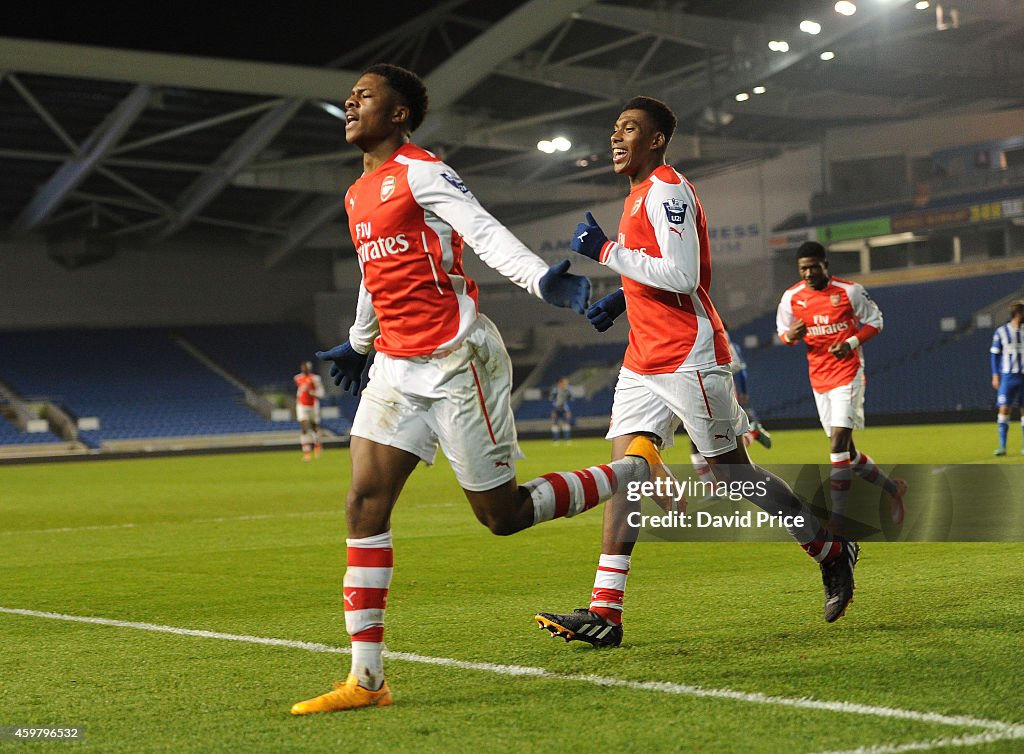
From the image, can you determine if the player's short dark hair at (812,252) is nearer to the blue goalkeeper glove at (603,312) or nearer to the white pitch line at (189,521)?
the white pitch line at (189,521)

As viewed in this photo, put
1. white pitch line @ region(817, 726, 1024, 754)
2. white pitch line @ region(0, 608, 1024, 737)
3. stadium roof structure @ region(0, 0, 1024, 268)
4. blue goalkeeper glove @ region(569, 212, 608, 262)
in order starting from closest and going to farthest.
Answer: white pitch line @ region(817, 726, 1024, 754), white pitch line @ region(0, 608, 1024, 737), blue goalkeeper glove @ region(569, 212, 608, 262), stadium roof structure @ region(0, 0, 1024, 268)

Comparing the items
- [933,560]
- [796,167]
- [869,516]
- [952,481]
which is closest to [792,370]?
[796,167]

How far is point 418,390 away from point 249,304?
161ft

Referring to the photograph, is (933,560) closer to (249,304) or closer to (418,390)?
(418,390)

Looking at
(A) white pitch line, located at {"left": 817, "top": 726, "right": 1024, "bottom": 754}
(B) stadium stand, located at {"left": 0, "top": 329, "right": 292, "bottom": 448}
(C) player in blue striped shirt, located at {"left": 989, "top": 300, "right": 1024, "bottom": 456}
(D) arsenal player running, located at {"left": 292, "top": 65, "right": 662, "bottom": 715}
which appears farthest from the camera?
(B) stadium stand, located at {"left": 0, "top": 329, "right": 292, "bottom": 448}

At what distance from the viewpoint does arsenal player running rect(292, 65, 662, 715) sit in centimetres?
439

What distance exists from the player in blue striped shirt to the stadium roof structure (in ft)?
48.1

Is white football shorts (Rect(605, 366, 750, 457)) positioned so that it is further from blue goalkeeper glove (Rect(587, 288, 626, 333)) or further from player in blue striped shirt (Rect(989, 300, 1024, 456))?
player in blue striped shirt (Rect(989, 300, 1024, 456))

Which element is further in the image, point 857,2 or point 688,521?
point 857,2

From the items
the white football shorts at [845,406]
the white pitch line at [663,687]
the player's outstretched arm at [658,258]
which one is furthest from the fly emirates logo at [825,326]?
the white pitch line at [663,687]

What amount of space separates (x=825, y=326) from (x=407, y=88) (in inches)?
265

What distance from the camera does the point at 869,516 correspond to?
10.5m

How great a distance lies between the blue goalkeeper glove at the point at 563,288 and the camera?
13.1 feet

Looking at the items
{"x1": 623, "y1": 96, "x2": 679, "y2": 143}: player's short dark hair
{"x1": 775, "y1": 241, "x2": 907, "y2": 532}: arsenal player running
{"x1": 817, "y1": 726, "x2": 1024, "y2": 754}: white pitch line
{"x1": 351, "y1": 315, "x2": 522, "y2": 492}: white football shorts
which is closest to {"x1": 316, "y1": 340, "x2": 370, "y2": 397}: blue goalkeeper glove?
{"x1": 351, "y1": 315, "x2": 522, "y2": 492}: white football shorts
